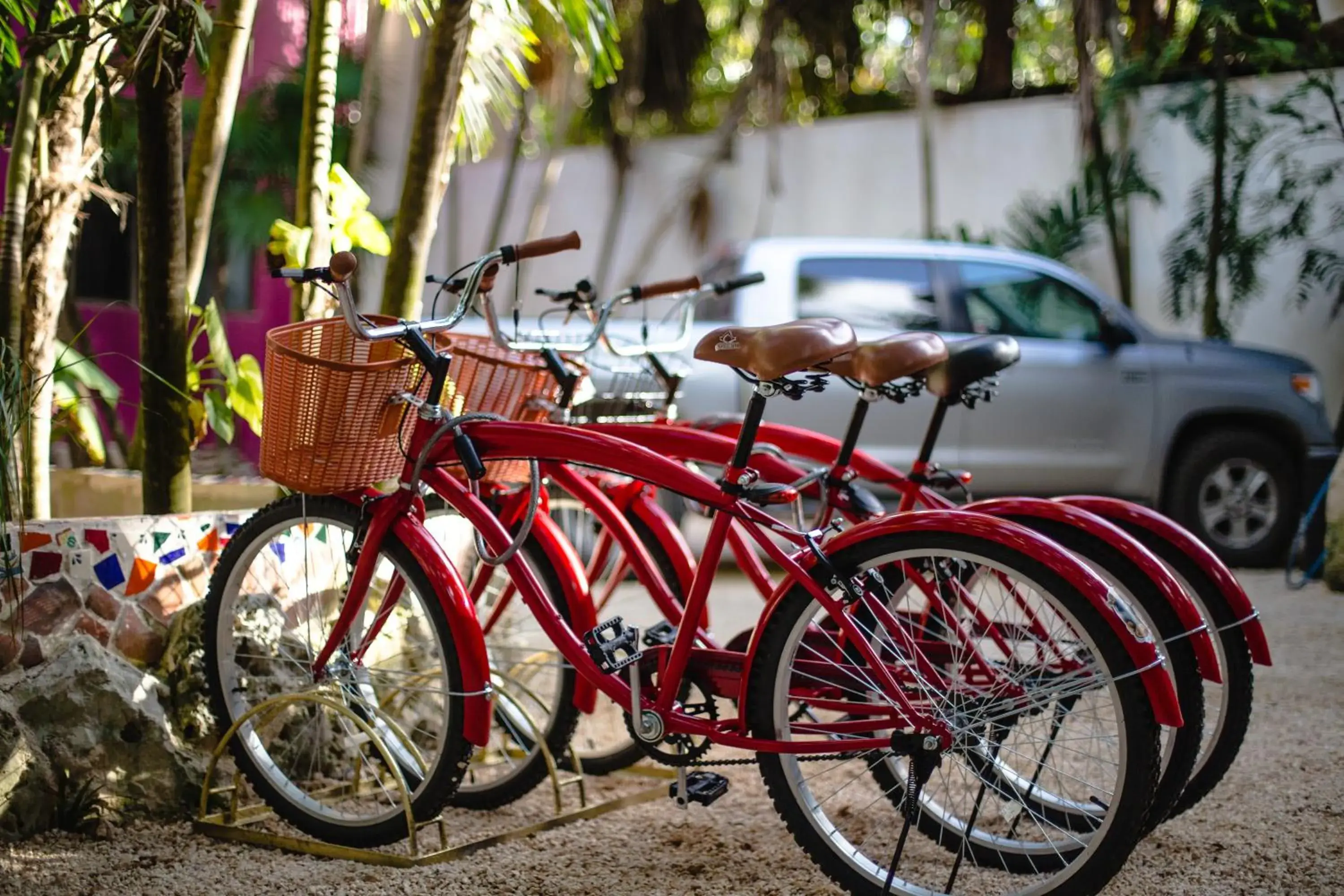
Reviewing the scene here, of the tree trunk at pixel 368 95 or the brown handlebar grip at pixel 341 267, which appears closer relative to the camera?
the brown handlebar grip at pixel 341 267

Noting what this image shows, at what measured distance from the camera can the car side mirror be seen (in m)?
7.14

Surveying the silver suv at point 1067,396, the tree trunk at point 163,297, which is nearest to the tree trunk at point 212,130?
the tree trunk at point 163,297

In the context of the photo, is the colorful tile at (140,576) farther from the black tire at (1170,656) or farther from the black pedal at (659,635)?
the black tire at (1170,656)

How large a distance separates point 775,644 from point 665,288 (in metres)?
1.42

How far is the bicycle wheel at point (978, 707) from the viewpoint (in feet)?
7.88

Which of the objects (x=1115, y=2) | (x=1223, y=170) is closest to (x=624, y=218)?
(x=1115, y=2)

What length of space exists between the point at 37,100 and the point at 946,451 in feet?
15.2

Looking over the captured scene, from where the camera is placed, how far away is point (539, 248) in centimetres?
309

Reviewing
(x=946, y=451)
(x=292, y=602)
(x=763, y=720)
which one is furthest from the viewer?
(x=946, y=451)

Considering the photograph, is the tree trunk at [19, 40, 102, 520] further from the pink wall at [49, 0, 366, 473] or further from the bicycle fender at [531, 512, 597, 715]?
the pink wall at [49, 0, 366, 473]

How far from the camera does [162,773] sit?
10.5ft

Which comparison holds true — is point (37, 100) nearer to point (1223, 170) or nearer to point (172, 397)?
point (172, 397)

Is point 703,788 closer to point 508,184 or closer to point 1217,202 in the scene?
point 1217,202

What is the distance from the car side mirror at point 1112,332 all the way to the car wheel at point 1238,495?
28.4 inches
